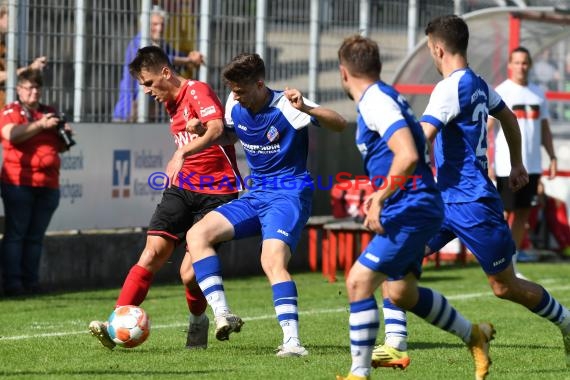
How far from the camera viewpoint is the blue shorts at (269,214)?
9062mm

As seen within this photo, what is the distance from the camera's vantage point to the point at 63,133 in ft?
44.1

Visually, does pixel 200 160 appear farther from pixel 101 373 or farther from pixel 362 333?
pixel 362 333

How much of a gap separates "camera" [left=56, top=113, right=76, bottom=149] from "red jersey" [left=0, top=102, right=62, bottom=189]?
9cm

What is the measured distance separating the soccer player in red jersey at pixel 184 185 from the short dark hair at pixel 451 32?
1.74 metres

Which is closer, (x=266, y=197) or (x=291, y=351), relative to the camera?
(x=291, y=351)

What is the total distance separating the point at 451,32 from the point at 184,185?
7.92ft

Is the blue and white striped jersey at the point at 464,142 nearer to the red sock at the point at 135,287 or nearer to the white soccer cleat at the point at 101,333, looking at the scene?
the red sock at the point at 135,287

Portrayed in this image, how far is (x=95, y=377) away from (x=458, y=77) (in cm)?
277

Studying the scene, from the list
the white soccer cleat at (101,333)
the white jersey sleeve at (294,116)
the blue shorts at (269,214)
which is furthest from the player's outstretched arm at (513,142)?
the white soccer cleat at (101,333)

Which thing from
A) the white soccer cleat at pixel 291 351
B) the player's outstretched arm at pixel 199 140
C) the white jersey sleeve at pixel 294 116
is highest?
the white jersey sleeve at pixel 294 116

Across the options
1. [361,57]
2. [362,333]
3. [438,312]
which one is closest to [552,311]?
[438,312]

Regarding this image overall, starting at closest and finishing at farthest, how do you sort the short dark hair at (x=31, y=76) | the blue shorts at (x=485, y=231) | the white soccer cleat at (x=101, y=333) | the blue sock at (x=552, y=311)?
the blue shorts at (x=485, y=231) → the blue sock at (x=552, y=311) → the white soccer cleat at (x=101, y=333) → the short dark hair at (x=31, y=76)

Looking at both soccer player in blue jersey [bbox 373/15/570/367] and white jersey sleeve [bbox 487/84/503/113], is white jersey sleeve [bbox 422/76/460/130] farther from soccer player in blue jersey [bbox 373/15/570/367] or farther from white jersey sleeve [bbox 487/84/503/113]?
white jersey sleeve [bbox 487/84/503/113]

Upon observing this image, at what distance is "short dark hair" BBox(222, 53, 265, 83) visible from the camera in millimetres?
8961
